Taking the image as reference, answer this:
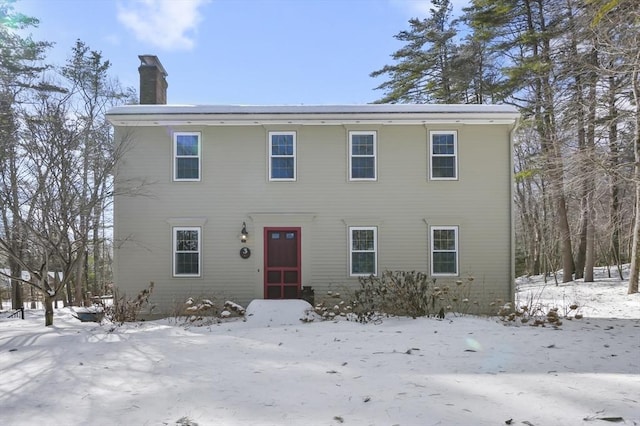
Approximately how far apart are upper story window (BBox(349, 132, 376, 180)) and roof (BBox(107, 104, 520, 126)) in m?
0.46

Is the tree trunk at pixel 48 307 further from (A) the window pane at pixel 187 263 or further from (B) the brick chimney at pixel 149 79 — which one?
(B) the brick chimney at pixel 149 79


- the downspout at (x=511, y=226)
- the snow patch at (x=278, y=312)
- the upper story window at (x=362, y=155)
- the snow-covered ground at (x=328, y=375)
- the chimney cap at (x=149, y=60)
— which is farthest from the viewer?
the chimney cap at (x=149, y=60)

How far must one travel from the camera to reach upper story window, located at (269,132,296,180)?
1221cm

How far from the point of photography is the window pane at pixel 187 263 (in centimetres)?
1202

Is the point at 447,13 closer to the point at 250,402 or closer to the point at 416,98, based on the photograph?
the point at 416,98

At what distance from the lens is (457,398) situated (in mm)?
4168

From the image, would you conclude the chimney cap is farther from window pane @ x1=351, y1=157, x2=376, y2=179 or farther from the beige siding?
window pane @ x1=351, y1=157, x2=376, y2=179

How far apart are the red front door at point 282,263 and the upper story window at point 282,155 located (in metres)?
1.52

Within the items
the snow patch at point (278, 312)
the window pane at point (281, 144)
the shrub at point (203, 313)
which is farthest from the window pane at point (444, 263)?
the shrub at point (203, 313)

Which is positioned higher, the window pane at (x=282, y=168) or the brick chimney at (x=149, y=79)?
the brick chimney at (x=149, y=79)

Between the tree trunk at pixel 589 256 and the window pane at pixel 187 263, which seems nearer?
the window pane at pixel 187 263

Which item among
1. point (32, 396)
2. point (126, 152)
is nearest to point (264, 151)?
point (126, 152)

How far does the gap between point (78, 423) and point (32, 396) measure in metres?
1.07

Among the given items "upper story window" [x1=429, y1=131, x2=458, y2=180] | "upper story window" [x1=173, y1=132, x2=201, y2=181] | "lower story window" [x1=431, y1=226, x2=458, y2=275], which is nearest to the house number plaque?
"upper story window" [x1=173, y1=132, x2=201, y2=181]
